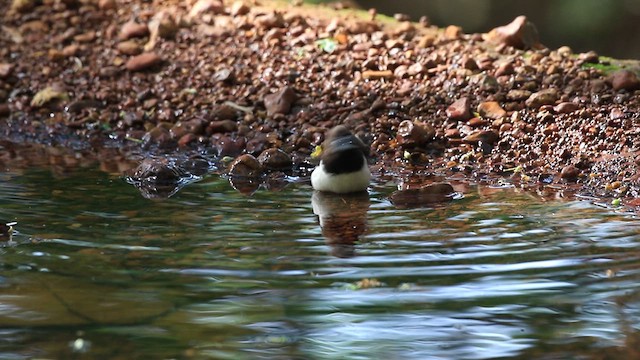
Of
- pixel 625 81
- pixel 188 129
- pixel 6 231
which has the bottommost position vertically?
pixel 6 231

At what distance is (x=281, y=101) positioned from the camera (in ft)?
26.5

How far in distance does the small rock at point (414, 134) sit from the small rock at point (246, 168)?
109cm

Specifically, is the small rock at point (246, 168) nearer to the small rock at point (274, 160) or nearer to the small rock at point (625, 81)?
the small rock at point (274, 160)

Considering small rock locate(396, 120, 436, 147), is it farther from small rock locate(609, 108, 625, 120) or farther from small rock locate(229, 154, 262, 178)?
small rock locate(609, 108, 625, 120)

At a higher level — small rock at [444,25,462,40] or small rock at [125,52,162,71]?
small rock at [444,25,462,40]

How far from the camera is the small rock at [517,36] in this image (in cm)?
853

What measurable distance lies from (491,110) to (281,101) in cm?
166

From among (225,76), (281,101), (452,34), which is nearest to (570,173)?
(281,101)

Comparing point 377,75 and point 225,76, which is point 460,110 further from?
point 225,76

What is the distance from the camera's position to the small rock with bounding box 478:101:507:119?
7.50 m

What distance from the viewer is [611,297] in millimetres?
4191

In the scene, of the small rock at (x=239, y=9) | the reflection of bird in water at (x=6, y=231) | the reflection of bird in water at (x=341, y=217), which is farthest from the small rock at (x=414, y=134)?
the reflection of bird in water at (x=6, y=231)

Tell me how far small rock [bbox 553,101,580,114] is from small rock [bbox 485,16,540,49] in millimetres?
1337

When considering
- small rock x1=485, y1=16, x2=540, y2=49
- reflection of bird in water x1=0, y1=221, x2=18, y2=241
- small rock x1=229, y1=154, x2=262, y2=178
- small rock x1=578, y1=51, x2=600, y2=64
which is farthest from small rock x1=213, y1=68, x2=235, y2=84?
reflection of bird in water x1=0, y1=221, x2=18, y2=241
